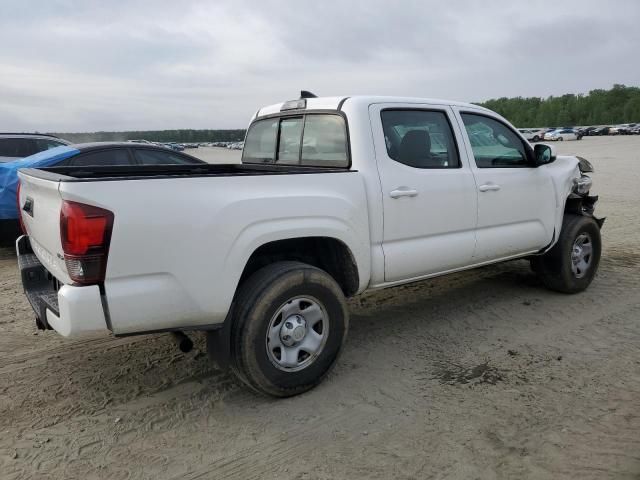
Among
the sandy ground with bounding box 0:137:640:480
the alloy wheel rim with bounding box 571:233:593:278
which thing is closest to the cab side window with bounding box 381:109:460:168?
the sandy ground with bounding box 0:137:640:480

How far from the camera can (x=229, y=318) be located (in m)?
3.19

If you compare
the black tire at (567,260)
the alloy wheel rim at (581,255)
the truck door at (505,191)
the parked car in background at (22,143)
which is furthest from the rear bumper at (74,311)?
the parked car in background at (22,143)

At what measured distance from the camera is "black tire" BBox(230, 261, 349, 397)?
3.17 m

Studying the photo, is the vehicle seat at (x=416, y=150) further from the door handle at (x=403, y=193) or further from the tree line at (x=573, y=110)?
the tree line at (x=573, y=110)

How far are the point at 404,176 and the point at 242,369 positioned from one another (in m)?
1.81

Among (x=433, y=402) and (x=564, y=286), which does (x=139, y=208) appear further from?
(x=564, y=286)

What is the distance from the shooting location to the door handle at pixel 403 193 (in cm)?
383

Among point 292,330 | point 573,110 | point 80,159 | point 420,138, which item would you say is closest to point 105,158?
point 80,159

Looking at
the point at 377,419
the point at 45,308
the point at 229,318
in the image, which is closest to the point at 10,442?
the point at 45,308

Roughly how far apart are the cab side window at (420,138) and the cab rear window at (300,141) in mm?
366

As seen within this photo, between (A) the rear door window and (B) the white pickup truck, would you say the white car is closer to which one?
(A) the rear door window

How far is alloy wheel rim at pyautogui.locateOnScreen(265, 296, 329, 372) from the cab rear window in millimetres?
1114

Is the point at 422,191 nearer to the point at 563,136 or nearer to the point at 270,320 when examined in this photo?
the point at 270,320

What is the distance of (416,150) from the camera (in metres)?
4.13
